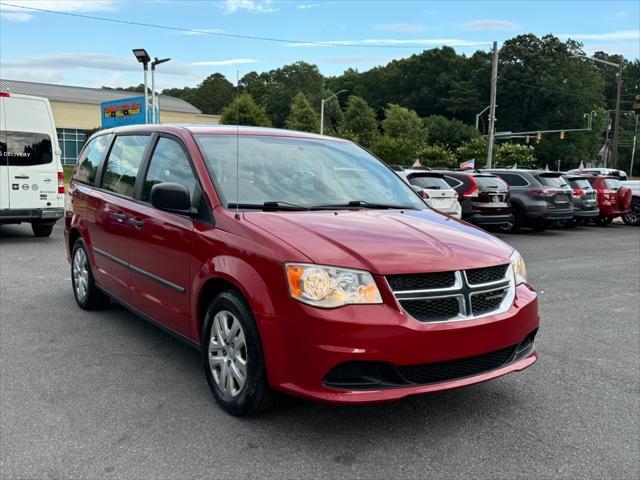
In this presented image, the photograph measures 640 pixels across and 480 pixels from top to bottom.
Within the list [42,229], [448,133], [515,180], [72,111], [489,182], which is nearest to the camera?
[42,229]

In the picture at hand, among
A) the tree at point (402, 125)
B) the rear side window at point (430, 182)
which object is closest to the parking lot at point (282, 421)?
the rear side window at point (430, 182)

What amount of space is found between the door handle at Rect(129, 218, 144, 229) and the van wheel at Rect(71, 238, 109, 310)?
54.5 inches

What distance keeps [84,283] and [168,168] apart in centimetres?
222

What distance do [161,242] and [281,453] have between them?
5.90 ft

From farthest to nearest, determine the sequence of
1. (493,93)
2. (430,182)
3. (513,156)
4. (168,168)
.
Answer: (513,156) < (493,93) < (430,182) < (168,168)

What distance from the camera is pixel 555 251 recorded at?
1255 cm

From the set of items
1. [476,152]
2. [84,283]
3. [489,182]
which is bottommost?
[84,283]

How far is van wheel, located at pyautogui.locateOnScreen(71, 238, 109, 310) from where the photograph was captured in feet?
19.7

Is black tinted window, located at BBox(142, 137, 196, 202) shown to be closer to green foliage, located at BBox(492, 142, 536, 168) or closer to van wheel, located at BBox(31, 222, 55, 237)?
van wheel, located at BBox(31, 222, 55, 237)

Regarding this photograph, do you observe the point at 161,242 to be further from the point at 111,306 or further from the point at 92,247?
the point at 111,306

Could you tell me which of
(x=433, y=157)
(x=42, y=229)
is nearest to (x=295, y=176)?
(x=42, y=229)

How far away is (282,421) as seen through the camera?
12.0 feet

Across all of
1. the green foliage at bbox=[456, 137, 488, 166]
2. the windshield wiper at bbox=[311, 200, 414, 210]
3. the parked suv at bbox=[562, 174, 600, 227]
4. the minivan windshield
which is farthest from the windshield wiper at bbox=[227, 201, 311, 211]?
the green foliage at bbox=[456, 137, 488, 166]

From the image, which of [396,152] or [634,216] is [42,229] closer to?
[634,216]
